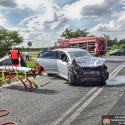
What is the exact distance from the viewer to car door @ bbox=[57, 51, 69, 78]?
43.9 ft

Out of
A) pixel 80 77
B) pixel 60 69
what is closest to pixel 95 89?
pixel 80 77

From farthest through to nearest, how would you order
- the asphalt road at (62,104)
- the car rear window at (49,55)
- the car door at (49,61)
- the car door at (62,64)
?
the car rear window at (49,55) → the car door at (49,61) → the car door at (62,64) → the asphalt road at (62,104)

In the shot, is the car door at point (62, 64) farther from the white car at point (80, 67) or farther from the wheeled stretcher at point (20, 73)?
the wheeled stretcher at point (20, 73)

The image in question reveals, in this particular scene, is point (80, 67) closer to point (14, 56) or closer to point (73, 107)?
point (14, 56)

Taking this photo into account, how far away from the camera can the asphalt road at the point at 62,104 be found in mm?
6652

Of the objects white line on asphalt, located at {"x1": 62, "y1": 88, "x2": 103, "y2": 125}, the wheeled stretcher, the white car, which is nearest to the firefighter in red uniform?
the wheeled stretcher

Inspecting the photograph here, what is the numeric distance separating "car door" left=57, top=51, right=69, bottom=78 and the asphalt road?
1.79 m

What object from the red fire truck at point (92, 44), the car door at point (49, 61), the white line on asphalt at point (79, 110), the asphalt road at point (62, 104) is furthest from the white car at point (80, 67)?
the red fire truck at point (92, 44)

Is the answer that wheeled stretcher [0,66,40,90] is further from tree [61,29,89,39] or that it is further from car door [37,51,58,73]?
tree [61,29,89,39]

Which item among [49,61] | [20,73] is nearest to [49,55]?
[49,61]

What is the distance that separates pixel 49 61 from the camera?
1489cm

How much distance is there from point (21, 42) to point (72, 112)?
4520 centimetres

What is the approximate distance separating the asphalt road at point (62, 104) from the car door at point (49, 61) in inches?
121

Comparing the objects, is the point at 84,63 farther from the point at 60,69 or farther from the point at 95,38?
the point at 95,38
